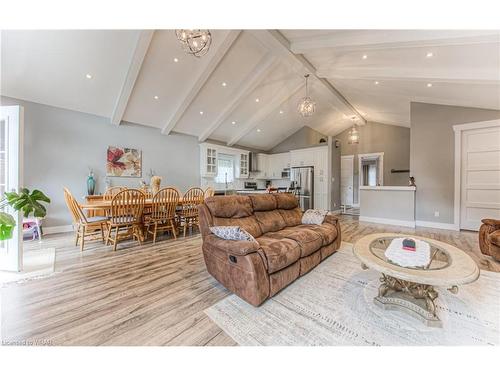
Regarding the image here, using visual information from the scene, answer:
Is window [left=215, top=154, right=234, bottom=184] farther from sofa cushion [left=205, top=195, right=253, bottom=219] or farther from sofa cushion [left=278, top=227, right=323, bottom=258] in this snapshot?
sofa cushion [left=278, top=227, right=323, bottom=258]

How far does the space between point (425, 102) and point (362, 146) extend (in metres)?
3.11

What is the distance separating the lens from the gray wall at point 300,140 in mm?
7933

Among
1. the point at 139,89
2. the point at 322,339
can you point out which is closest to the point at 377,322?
the point at 322,339

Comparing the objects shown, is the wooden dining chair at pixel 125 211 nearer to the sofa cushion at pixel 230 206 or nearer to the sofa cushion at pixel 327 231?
the sofa cushion at pixel 230 206

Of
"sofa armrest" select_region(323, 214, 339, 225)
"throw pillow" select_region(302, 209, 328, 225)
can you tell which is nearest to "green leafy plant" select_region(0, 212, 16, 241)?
"throw pillow" select_region(302, 209, 328, 225)

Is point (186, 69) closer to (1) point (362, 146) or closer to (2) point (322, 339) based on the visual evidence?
(2) point (322, 339)

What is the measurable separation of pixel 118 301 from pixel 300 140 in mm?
7666

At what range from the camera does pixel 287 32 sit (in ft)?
11.4

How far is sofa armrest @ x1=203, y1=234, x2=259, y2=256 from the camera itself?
1.69 metres

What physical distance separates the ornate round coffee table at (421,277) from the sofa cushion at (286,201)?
1.34 metres

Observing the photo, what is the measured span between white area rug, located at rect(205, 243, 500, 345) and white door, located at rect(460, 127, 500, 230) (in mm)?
3336

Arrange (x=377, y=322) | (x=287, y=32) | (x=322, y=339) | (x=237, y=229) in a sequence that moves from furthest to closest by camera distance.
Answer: (x=287, y=32) → (x=237, y=229) → (x=377, y=322) → (x=322, y=339)

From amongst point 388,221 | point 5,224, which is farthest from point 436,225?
point 5,224

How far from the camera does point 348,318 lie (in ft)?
5.19
